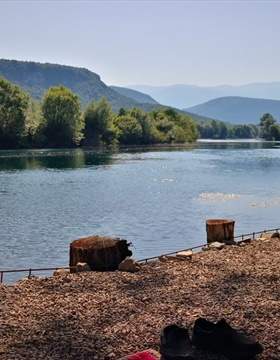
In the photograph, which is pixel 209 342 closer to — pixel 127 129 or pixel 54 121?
pixel 54 121

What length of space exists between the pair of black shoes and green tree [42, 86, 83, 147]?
136 meters

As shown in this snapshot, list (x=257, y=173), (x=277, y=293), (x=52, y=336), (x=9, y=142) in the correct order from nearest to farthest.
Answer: (x=52, y=336) → (x=277, y=293) → (x=257, y=173) → (x=9, y=142)

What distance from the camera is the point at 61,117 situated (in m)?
145

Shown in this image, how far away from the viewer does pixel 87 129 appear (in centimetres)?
16138

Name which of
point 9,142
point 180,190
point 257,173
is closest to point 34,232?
point 180,190

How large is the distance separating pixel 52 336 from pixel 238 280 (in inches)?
287

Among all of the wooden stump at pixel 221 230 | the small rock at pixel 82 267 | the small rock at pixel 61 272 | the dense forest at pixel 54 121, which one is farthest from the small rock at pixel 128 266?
the dense forest at pixel 54 121

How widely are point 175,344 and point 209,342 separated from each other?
0.79 metres

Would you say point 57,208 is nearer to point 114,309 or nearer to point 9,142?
point 114,309

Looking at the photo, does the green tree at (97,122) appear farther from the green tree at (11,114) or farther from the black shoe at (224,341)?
the black shoe at (224,341)

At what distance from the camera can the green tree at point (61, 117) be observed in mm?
145125

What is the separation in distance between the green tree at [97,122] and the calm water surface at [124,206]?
70.2 m

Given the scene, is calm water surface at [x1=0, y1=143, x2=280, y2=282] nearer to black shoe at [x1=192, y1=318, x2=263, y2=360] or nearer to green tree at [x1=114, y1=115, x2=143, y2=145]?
black shoe at [x1=192, y1=318, x2=263, y2=360]

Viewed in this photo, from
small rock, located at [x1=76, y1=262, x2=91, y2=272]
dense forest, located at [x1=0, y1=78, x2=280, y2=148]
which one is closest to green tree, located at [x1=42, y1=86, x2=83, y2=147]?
dense forest, located at [x1=0, y1=78, x2=280, y2=148]
